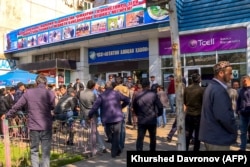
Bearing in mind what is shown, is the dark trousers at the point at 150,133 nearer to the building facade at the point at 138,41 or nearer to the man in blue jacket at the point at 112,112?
the man in blue jacket at the point at 112,112

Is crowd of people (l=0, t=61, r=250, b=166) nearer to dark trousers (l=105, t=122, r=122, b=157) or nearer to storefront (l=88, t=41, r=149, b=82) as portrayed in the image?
dark trousers (l=105, t=122, r=122, b=157)

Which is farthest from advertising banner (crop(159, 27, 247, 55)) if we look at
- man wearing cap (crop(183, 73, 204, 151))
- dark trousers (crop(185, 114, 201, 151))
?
dark trousers (crop(185, 114, 201, 151))

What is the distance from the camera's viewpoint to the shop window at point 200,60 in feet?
45.9

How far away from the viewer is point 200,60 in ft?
47.2

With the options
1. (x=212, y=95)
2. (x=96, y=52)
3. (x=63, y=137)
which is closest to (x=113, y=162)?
(x=63, y=137)

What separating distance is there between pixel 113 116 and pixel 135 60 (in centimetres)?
1058

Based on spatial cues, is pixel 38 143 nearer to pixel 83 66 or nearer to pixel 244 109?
pixel 244 109

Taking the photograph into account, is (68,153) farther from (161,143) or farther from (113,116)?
(161,143)

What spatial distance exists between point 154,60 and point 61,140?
9.01 metres

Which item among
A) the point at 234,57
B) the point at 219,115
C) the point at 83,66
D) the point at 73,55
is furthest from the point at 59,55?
the point at 219,115

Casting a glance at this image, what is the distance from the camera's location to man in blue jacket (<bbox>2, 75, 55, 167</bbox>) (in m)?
5.25

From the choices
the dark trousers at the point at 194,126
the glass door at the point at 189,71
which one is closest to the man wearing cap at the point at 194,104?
the dark trousers at the point at 194,126

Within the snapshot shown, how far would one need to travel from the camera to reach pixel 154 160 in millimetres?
3625

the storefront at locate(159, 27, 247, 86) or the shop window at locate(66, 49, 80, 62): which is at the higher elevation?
the shop window at locate(66, 49, 80, 62)
